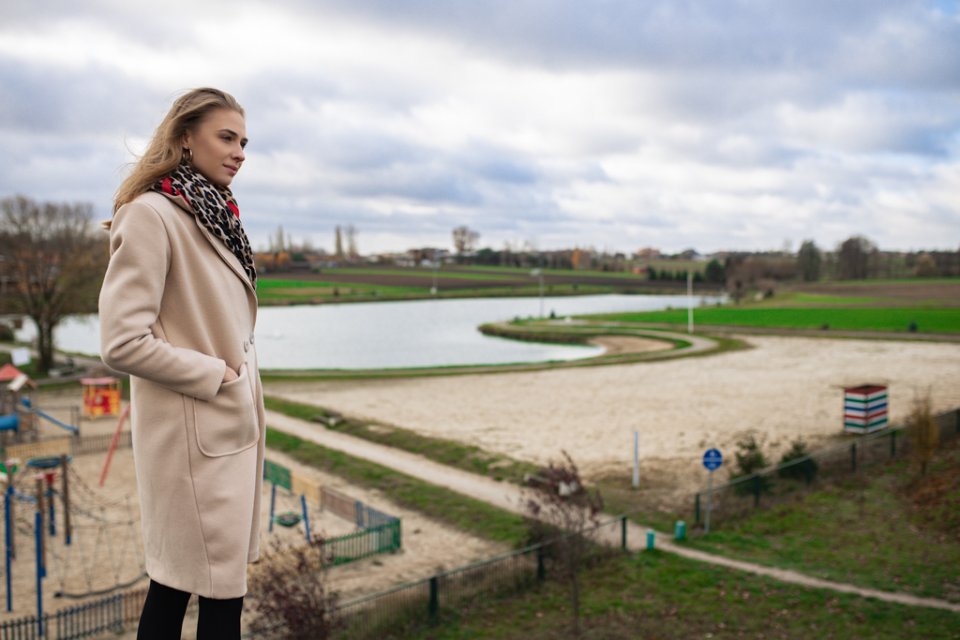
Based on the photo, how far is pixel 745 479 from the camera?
19.0 m

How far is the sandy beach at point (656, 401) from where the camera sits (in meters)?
25.3

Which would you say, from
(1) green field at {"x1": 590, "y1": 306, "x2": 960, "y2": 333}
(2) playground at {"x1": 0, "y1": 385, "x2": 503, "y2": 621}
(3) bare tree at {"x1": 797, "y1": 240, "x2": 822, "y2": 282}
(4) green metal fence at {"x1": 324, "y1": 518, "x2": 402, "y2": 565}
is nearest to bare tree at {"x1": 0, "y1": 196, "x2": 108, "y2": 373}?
(2) playground at {"x1": 0, "y1": 385, "x2": 503, "y2": 621}

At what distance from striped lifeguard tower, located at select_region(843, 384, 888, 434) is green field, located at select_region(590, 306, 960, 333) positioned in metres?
36.9

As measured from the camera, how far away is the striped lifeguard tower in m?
25.1

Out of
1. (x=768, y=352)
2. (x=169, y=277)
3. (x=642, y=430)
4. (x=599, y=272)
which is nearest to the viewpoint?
(x=169, y=277)

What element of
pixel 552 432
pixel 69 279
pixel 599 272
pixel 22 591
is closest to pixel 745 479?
pixel 552 432

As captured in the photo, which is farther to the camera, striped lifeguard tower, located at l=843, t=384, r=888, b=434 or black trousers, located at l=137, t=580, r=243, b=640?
striped lifeguard tower, located at l=843, t=384, r=888, b=434

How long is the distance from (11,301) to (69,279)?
147 inches

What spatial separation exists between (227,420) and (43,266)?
46932mm

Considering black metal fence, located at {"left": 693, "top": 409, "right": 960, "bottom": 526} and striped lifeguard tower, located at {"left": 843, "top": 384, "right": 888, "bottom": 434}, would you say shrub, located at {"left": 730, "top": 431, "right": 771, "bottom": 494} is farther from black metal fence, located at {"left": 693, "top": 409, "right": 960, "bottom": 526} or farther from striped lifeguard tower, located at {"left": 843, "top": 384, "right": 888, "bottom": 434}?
striped lifeguard tower, located at {"left": 843, "top": 384, "right": 888, "bottom": 434}

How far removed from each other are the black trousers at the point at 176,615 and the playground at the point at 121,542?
10387 millimetres

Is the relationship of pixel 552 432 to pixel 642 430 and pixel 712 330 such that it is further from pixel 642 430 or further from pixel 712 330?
pixel 712 330

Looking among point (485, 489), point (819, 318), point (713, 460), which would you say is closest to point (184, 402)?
point (713, 460)

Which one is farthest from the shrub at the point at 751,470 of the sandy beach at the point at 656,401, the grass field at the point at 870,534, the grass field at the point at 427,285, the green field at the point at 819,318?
the grass field at the point at 427,285
